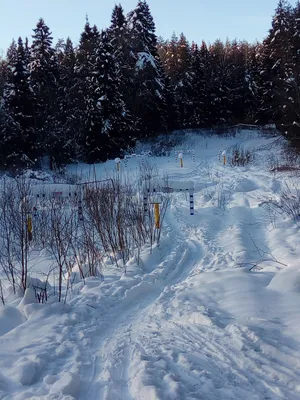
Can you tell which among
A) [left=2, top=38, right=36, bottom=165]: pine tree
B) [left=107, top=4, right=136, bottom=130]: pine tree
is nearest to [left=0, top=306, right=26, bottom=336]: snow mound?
[left=2, top=38, right=36, bottom=165]: pine tree

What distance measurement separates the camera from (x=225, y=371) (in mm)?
3088

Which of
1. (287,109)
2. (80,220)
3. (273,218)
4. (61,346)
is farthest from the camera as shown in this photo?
(287,109)

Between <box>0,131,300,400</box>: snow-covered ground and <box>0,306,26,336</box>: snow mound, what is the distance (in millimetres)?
12

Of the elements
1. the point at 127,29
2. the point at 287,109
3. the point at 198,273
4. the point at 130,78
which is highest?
the point at 127,29

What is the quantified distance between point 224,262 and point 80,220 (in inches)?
136

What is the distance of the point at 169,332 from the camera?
13.0 feet

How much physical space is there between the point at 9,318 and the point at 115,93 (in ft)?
88.5

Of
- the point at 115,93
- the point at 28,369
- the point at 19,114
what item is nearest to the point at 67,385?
the point at 28,369

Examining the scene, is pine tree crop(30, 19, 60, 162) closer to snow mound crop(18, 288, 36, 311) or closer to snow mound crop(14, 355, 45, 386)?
snow mound crop(18, 288, 36, 311)

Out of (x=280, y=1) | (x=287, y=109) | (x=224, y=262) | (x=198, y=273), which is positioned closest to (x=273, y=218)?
(x=224, y=262)

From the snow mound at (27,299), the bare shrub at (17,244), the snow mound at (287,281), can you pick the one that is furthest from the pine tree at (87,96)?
the snow mound at (287,281)

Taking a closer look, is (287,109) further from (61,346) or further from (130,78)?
(61,346)

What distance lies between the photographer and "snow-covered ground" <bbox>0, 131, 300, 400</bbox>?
2.94 meters

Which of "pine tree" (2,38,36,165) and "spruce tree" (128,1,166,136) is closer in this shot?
"pine tree" (2,38,36,165)
